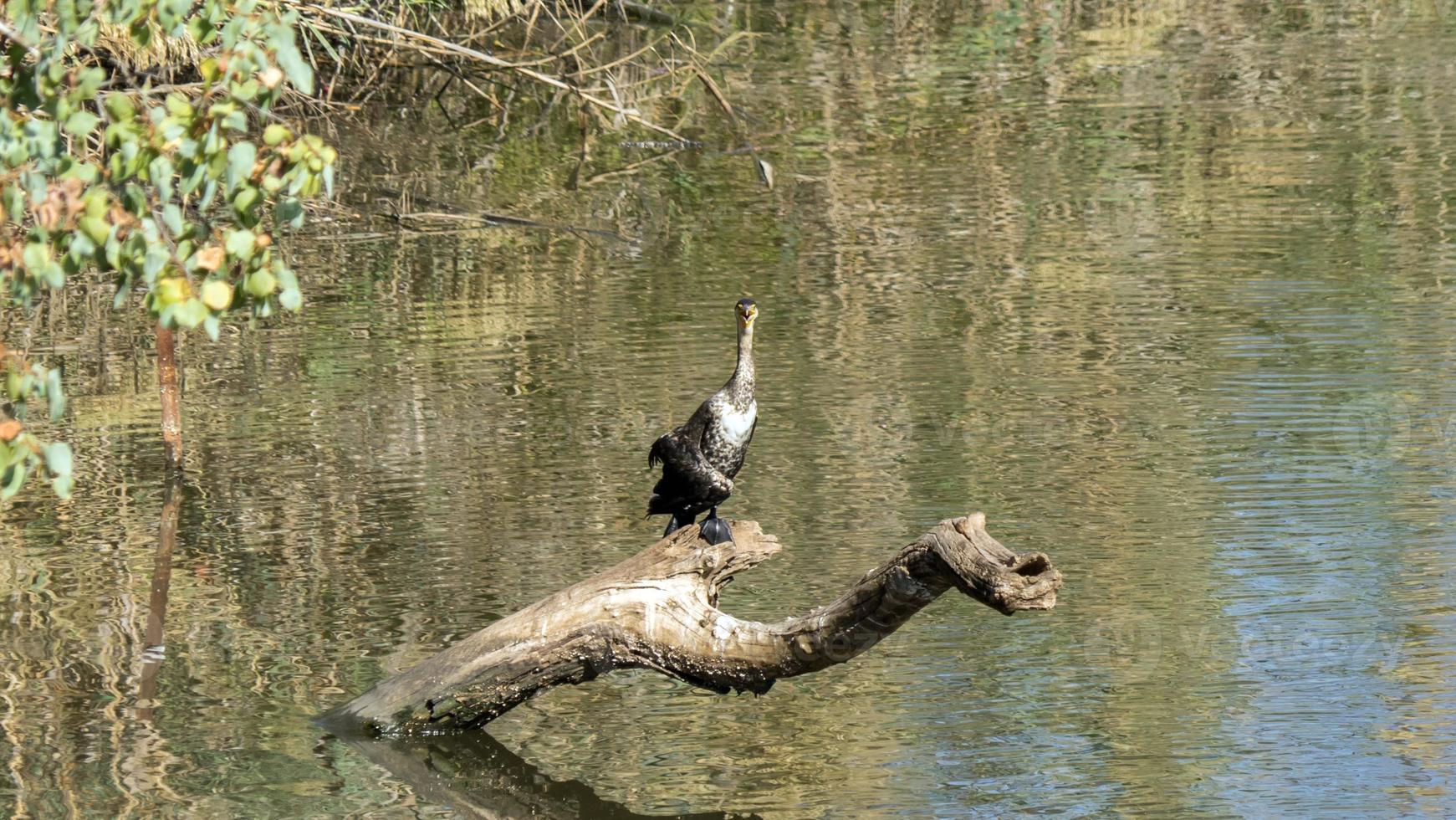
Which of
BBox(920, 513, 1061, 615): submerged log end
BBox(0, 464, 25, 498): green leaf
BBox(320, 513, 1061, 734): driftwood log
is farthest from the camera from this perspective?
BBox(320, 513, 1061, 734): driftwood log

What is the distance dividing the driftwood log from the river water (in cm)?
23

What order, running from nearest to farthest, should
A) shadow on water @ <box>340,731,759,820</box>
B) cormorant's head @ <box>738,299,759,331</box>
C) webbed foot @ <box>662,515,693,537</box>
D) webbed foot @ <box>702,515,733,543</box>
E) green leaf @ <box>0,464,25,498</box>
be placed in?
green leaf @ <box>0,464,25,498</box>
webbed foot @ <box>702,515,733,543</box>
shadow on water @ <box>340,731,759,820</box>
webbed foot @ <box>662,515,693,537</box>
cormorant's head @ <box>738,299,759,331</box>

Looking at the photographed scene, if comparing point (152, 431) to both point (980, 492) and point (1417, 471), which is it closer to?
point (980, 492)

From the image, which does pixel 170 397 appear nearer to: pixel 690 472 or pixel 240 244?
pixel 690 472

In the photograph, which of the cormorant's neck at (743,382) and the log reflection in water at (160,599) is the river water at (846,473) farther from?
the cormorant's neck at (743,382)

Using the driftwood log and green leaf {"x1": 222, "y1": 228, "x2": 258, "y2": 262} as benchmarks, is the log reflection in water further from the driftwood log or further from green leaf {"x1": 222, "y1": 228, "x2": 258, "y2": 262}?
green leaf {"x1": 222, "y1": 228, "x2": 258, "y2": 262}

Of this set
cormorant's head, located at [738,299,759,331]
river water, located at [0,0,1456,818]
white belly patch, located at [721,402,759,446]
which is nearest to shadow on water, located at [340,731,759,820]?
river water, located at [0,0,1456,818]

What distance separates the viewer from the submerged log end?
4.53 meters

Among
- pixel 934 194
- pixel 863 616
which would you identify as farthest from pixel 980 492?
pixel 934 194

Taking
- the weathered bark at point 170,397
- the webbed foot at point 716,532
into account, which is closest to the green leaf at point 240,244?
the webbed foot at point 716,532

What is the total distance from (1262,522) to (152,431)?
203 inches

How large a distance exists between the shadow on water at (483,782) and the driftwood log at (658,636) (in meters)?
0.07

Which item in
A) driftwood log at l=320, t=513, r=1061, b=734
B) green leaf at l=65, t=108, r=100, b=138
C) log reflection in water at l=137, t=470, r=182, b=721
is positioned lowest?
log reflection in water at l=137, t=470, r=182, b=721

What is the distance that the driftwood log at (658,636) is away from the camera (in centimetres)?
516
